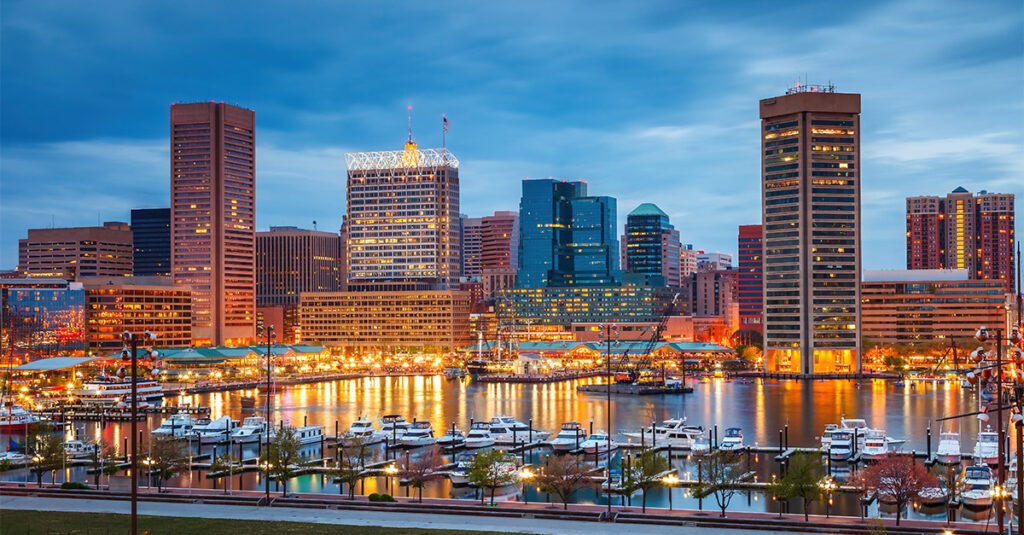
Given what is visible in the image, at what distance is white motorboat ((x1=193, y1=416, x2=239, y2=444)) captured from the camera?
80.8 m

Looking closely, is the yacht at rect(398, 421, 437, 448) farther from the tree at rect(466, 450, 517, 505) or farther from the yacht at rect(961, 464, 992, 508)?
the yacht at rect(961, 464, 992, 508)

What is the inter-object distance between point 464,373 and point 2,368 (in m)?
72.2

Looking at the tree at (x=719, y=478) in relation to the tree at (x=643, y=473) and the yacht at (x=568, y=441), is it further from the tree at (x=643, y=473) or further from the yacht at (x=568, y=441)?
the yacht at (x=568, y=441)

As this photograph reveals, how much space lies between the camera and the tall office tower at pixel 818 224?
180m

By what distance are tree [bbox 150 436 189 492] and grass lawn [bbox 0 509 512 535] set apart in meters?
13.2

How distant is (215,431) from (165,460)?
24.3m

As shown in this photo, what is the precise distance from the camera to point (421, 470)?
54.8 metres

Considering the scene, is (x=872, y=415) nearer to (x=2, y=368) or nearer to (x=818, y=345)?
(x=818, y=345)

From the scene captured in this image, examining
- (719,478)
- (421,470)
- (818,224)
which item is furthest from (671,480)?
(818,224)

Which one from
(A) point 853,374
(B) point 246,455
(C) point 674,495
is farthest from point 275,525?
(A) point 853,374

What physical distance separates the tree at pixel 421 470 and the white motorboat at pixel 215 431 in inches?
999

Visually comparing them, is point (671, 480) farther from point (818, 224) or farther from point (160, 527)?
point (818, 224)

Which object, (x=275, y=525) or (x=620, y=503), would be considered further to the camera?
(x=620, y=503)

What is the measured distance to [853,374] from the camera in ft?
561
